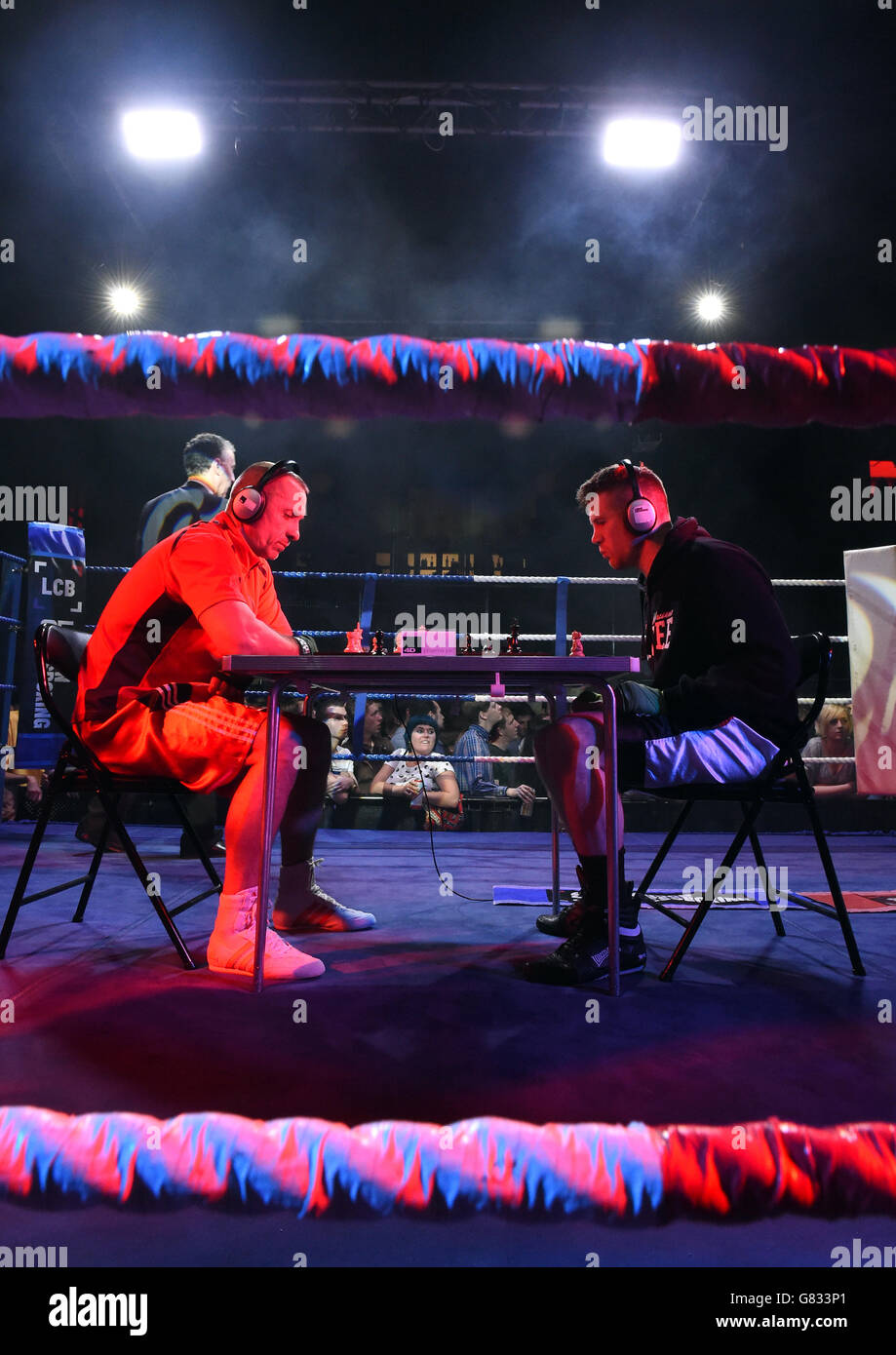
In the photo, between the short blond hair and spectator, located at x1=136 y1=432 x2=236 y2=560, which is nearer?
spectator, located at x1=136 y1=432 x2=236 y2=560

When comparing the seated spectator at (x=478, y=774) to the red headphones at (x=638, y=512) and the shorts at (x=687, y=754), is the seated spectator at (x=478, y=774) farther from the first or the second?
the shorts at (x=687, y=754)

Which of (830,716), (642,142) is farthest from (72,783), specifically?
(642,142)

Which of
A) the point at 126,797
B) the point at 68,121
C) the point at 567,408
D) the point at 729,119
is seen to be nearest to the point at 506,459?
the point at 729,119

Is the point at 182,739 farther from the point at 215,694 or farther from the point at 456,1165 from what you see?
the point at 456,1165

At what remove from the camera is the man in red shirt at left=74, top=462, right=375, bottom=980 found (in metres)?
1.65

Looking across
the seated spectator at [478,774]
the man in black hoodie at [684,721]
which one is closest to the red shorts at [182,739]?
the man in black hoodie at [684,721]

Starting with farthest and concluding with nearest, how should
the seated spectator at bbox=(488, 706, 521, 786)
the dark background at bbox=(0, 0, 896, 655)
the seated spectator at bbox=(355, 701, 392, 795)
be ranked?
1. the seated spectator at bbox=(355, 701, 392, 795)
2. the seated spectator at bbox=(488, 706, 521, 786)
3. the dark background at bbox=(0, 0, 896, 655)

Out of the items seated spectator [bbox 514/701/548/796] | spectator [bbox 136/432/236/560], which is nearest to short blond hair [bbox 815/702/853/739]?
seated spectator [bbox 514/701/548/796]

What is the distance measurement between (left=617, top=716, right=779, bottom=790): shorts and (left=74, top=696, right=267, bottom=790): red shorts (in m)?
0.81

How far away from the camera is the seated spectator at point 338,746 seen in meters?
4.47

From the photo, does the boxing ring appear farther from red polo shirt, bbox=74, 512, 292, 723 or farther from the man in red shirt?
red polo shirt, bbox=74, 512, 292, 723

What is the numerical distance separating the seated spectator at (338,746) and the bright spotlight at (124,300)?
4151mm

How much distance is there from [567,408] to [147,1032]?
172cm

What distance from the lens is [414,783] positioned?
14.9 feet
